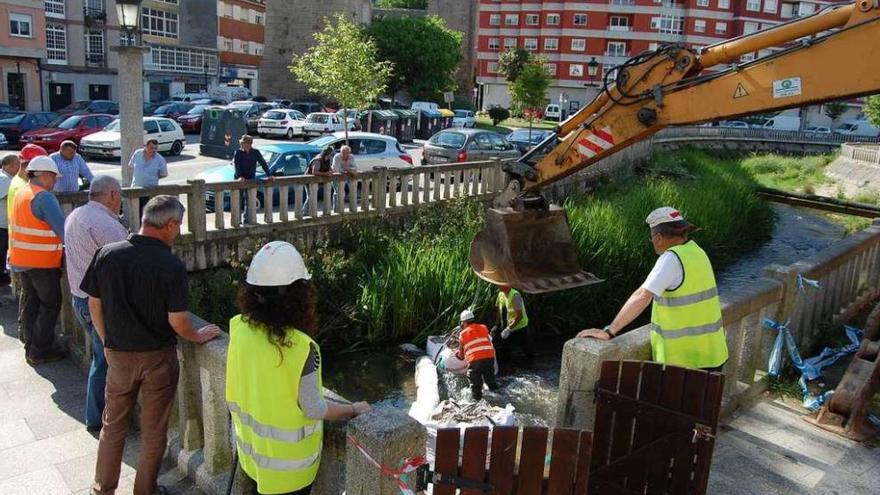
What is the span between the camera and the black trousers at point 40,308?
6.12 m

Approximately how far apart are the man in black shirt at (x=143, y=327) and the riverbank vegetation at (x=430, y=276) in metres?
4.79

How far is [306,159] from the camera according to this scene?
1432 cm

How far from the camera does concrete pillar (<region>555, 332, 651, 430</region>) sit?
4.23m

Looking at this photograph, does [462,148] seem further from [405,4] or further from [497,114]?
[405,4]

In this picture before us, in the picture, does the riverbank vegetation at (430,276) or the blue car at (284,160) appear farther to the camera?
the blue car at (284,160)

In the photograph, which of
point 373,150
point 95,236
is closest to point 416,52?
point 373,150

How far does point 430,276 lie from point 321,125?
26.0m

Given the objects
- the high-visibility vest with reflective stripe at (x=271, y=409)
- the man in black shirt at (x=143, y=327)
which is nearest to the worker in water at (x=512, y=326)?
the man in black shirt at (x=143, y=327)

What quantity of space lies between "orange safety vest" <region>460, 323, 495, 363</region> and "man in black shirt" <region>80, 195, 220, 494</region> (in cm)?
401

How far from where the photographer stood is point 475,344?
770cm

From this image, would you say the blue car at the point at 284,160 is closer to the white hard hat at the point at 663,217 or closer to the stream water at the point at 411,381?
the stream water at the point at 411,381

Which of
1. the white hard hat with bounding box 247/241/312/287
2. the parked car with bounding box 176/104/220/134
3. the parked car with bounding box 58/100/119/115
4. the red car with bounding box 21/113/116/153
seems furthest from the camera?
the parked car with bounding box 176/104/220/134

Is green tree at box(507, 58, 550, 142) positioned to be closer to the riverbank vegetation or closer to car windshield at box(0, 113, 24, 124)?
car windshield at box(0, 113, 24, 124)

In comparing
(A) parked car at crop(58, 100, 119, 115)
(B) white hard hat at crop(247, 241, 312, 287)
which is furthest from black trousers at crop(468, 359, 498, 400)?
(A) parked car at crop(58, 100, 119, 115)
